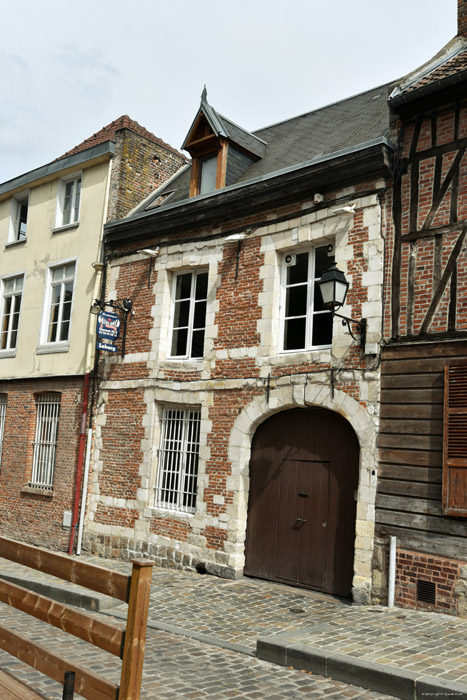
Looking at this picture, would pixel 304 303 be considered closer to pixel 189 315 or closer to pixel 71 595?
pixel 189 315

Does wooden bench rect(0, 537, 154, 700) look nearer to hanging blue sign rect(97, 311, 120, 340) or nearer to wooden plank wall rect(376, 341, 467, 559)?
wooden plank wall rect(376, 341, 467, 559)

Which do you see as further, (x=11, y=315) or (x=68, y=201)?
(x=11, y=315)

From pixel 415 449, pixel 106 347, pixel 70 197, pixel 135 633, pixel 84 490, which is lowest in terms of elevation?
pixel 84 490

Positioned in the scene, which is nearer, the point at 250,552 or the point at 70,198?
the point at 250,552

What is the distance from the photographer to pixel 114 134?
13.8 m

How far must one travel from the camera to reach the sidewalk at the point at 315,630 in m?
5.26

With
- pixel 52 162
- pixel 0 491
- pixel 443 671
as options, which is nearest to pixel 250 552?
pixel 443 671

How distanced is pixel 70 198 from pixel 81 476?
611 centimetres

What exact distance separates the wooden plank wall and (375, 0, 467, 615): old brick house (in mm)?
12

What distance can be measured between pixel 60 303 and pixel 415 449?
8.47 meters

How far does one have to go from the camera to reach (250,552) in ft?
31.5

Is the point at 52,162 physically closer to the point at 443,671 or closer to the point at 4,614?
the point at 4,614

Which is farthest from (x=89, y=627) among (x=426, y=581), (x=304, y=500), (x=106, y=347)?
(x=106, y=347)

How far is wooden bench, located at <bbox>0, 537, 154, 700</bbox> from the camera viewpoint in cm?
305
